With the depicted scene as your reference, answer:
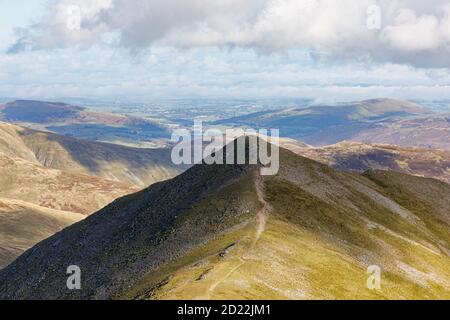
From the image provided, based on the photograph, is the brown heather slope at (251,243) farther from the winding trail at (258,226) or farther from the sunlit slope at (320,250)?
the sunlit slope at (320,250)

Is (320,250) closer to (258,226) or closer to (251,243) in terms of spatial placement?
(251,243)

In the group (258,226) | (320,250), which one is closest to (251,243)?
(258,226)

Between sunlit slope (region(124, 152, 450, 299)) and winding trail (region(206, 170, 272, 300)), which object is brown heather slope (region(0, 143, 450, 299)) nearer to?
winding trail (region(206, 170, 272, 300))

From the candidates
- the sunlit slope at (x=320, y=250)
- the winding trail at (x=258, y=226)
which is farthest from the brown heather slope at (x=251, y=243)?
the sunlit slope at (x=320, y=250)

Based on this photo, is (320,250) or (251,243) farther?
(320,250)
